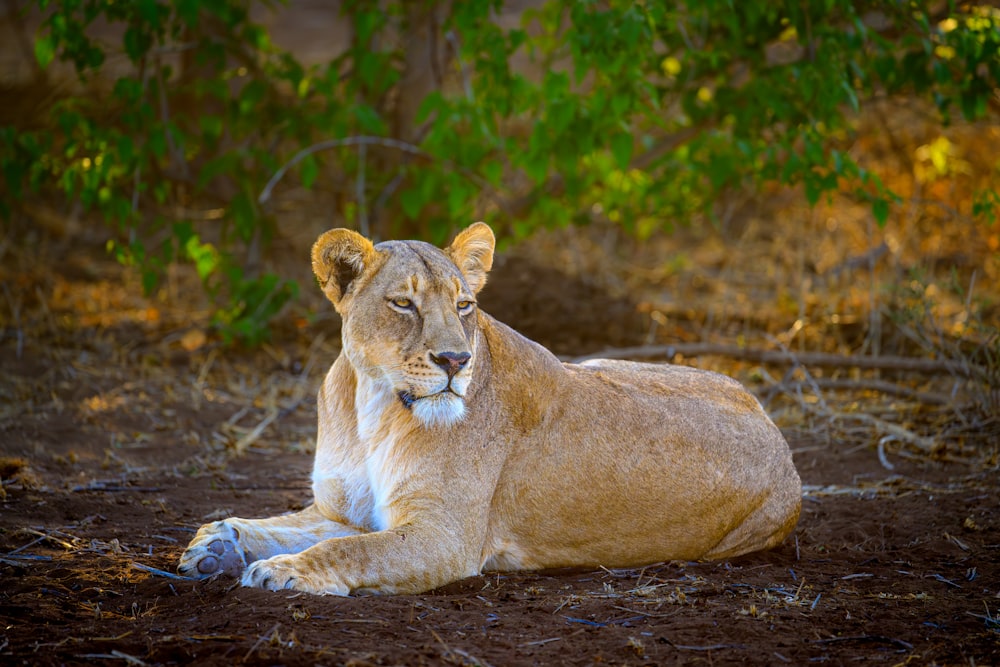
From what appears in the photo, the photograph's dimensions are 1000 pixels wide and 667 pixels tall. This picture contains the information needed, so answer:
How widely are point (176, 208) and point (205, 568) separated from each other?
5.98 m

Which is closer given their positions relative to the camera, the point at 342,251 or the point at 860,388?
the point at 342,251

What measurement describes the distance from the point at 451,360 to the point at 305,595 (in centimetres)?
101

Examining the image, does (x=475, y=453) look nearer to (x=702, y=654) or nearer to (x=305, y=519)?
(x=305, y=519)

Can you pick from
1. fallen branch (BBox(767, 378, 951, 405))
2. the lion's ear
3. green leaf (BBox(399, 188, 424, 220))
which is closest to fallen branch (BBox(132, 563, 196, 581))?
the lion's ear

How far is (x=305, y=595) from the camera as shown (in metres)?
3.79

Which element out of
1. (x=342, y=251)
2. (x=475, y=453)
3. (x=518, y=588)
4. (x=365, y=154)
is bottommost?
(x=518, y=588)

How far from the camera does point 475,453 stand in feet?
14.4

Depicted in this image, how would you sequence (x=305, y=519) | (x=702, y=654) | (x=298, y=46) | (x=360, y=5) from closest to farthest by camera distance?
(x=702, y=654)
(x=305, y=519)
(x=360, y=5)
(x=298, y=46)

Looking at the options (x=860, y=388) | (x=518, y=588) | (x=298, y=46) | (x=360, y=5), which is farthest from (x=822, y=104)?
(x=298, y=46)

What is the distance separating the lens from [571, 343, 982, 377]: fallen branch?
7586 millimetres

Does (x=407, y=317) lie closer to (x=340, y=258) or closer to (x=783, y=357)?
(x=340, y=258)

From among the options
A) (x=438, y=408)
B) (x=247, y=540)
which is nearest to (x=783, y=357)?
(x=438, y=408)

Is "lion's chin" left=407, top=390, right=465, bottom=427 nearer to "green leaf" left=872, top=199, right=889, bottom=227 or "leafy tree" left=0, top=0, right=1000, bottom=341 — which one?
"leafy tree" left=0, top=0, right=1000, bottom=341

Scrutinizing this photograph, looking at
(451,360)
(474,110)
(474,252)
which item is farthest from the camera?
(474,110)
